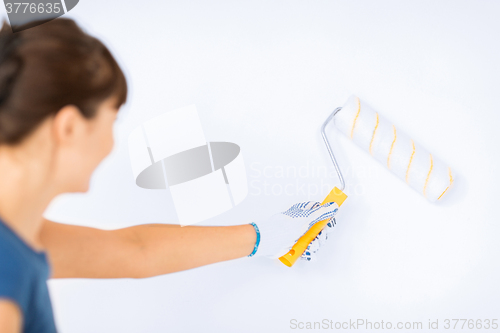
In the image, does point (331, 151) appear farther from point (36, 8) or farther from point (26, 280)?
point (36, 8)

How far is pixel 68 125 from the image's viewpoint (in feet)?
2.08

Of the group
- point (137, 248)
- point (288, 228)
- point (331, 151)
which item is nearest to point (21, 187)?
point (137, 248)

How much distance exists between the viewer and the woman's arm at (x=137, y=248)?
0.95 m

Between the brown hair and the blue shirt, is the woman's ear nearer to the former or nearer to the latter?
the brown hair

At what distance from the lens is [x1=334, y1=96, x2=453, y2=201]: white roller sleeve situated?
1.25 m

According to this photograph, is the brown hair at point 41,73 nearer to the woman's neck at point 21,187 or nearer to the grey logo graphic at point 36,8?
the woman's neck at point 21,187

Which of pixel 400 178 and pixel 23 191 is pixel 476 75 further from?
pixel 23 191

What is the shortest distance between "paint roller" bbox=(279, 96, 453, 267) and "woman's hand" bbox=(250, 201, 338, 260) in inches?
1.0

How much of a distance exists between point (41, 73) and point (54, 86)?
0.08 ft

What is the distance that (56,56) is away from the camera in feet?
1.95

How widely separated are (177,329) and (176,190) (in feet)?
1.52

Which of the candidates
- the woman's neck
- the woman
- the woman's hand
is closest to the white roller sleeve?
the woman's hand

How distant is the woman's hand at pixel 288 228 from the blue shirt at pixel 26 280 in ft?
2.02

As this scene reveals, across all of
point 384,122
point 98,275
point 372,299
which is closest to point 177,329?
point 98,275
